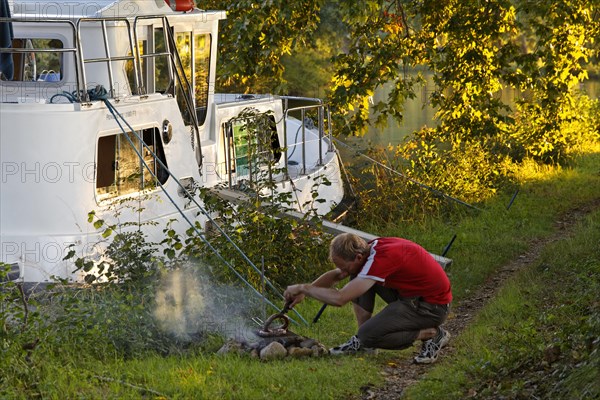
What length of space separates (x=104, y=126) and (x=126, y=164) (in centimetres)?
63

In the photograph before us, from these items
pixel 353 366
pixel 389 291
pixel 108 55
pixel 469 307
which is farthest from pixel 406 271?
pixel 108 55

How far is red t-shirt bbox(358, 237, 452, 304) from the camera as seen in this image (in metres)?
7.77

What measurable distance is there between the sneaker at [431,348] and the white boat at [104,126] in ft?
10.9

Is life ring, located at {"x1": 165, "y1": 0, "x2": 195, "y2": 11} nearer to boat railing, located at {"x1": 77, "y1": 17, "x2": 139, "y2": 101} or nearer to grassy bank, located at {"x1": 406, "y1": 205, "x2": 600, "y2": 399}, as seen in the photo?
boat railing, located at {"x1": 77, "y1": 17, "x2": 139, "y2": 101}

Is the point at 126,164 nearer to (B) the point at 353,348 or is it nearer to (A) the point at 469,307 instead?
(A) the point at 469,307

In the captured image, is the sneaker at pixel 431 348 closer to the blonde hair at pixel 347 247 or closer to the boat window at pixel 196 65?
the blonde hair at pixel 347 247

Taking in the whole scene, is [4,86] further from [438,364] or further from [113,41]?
[438,364]

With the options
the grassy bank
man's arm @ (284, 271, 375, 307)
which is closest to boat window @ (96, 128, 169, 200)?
man's arm @ (284, 271, 375, 307)

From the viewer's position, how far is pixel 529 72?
1495cm

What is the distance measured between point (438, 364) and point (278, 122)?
7024 mm

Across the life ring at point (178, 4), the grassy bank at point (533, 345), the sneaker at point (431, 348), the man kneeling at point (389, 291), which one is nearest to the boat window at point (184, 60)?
the life ring at point (178, 4)

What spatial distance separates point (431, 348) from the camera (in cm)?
812

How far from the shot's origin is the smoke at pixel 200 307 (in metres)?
8.64

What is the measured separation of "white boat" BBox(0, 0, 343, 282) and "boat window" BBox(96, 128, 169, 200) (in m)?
0.01
